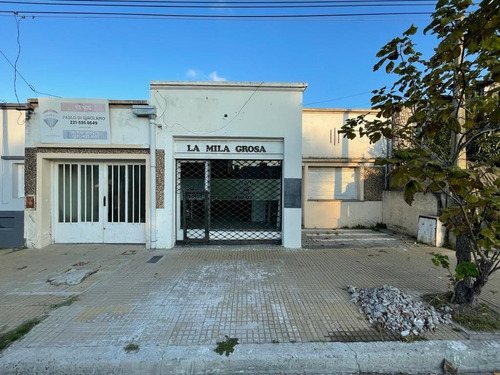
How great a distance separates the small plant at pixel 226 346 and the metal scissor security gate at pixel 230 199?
4.49 m

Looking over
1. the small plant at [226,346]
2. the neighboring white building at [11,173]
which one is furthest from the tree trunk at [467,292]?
the neighboring white building at [11,173]

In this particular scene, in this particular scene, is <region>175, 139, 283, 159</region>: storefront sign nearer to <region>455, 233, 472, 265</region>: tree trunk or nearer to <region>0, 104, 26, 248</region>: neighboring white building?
<region>0, 104, 26, 248</region>: neighboring white building

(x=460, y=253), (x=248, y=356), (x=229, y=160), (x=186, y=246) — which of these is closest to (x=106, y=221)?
(x=186, y=246)

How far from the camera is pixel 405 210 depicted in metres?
9.31

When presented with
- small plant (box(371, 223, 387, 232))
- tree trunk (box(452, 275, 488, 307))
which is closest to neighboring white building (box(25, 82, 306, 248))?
tree trunk (box(452, 275, 488, 307))

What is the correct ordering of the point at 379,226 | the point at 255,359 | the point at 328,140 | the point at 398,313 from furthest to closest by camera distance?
the point at 328,140 → the point at 379,226 → the point at 398,313 → the point at 255,359

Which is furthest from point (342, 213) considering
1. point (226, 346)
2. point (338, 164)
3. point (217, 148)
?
point (226, 346)

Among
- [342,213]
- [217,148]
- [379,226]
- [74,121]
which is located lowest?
[379,226]

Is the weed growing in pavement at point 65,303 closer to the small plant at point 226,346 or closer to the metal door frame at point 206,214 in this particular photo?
the small plant at point 226,346

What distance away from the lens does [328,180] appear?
11203 mm

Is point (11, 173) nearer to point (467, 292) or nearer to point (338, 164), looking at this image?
point (467, 292)

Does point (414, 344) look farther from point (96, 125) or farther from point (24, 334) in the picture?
point (96, 125)

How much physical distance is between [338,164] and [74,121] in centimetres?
917

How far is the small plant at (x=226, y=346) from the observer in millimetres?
2739
